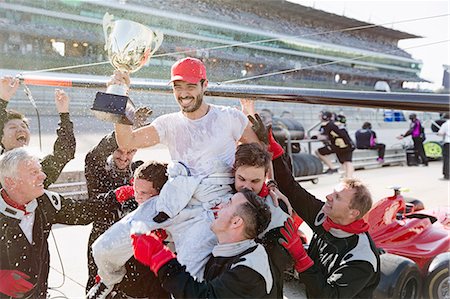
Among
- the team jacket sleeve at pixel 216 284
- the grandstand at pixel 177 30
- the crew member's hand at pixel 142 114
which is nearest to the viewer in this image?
the team jacket sleeve at pixel 216 284

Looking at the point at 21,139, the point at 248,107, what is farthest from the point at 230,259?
the point at 21,139

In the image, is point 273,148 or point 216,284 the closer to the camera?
point 216,284

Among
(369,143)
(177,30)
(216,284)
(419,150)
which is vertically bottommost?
(419,150)

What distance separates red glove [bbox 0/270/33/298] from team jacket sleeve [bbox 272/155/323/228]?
98cm

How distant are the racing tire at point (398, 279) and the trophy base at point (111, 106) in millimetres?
1662

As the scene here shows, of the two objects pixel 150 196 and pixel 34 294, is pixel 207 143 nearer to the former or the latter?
pixel 150 196

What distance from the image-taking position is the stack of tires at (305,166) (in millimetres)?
7689

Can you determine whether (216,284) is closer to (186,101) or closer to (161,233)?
(161,233)

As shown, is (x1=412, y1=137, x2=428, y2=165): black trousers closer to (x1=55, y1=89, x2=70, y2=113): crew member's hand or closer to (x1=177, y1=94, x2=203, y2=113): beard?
(x1=55, y1=89, x2=70, y2=113): crew member's hand

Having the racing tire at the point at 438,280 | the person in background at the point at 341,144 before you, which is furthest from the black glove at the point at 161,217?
the person in background at the point at 341,144

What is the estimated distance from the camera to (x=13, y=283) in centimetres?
167

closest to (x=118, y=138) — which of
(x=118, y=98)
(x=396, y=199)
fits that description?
(x=118, y=98)

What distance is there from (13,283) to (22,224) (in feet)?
0.66

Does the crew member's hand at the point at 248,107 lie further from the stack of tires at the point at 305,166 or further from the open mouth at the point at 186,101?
the stack of tires at the point at 305,166
